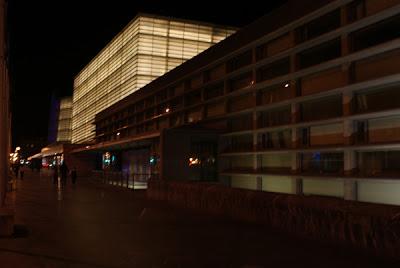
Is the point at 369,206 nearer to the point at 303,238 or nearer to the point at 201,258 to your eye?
the point at 303,238

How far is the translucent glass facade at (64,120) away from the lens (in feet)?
349

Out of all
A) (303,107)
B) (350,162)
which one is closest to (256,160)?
(303,107)

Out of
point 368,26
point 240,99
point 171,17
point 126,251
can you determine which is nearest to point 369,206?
point 126,251

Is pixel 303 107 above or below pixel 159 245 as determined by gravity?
above

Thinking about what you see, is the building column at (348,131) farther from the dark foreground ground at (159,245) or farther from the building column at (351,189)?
the dark foreground ground at (159,245)

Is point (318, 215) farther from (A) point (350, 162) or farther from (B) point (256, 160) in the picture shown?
(B) point (256, 160)

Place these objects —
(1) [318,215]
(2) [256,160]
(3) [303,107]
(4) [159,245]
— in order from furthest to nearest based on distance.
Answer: (2) [256,160] < (3) [303,107] < (1) [318,215] < (4) [159,245]

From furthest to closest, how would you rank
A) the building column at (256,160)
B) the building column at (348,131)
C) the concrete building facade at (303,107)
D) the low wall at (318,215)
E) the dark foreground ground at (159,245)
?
the building column at (256,160)
the building column at (348,131)
the concrete building facade at (303,107)
the low wall at (318,215)
the dark foreground ground at (159,245)

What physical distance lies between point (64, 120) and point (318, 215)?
343 ft

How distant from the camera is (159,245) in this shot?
1014 centimetres

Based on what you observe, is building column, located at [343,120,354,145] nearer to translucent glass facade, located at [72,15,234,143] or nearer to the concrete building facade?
the concrete building facade

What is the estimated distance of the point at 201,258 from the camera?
8.90 metres

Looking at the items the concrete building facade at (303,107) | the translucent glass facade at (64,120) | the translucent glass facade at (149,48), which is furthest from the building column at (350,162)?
the translucent glass facade at (64,120)

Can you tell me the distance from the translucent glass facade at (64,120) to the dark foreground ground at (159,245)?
310 feet
